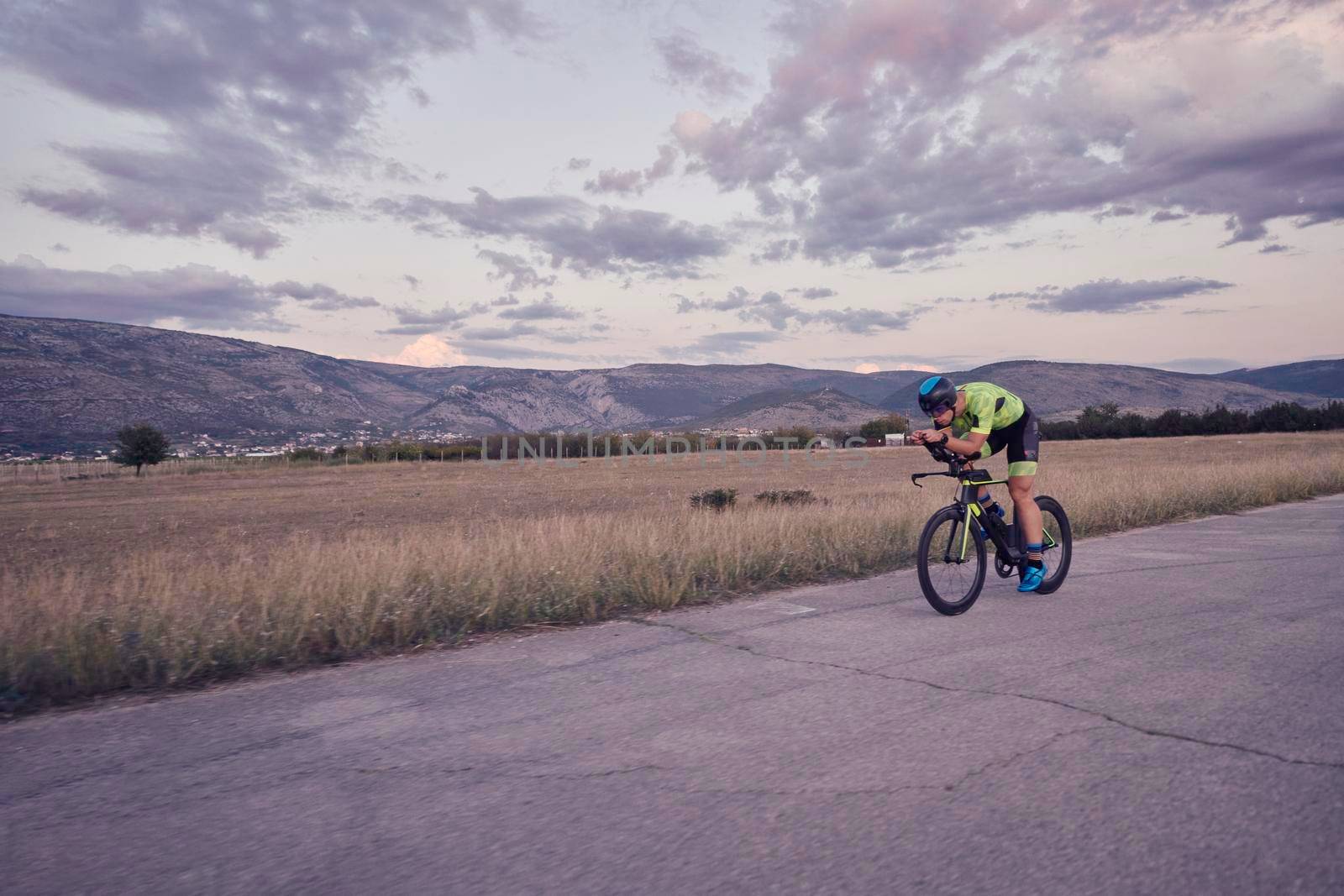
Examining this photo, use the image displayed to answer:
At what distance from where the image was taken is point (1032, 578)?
7238mm

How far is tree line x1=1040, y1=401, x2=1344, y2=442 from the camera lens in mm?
89688

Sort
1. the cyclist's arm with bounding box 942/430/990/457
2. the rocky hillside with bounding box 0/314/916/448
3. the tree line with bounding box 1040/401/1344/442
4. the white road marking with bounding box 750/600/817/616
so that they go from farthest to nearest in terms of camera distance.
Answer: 1. the rocky hillside with bounding box 0/314/916/448
2. the tree line with bounding box 1040/401/1344/442
3. the white road marking with bounding box 750/600/817/616
4. the cyclist's arm with bounding box 942/430/990/457

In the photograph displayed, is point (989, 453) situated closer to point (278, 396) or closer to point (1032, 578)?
point (1032, 578)

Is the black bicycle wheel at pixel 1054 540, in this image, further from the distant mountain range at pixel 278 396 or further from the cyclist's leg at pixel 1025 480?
the distant mountain range at pixel 278 396

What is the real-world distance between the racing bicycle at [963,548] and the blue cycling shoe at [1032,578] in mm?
51

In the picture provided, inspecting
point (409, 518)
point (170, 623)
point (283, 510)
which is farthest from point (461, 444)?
point (170, 623)

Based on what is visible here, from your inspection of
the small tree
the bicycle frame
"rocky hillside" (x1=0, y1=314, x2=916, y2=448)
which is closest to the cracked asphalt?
the bicycle frame

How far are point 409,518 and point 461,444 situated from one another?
70.4 meters

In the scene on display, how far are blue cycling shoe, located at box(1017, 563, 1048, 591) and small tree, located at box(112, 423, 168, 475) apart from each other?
7795 centimetres

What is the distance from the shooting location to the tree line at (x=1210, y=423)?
89.7 meters

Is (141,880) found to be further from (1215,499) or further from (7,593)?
(1215,499)

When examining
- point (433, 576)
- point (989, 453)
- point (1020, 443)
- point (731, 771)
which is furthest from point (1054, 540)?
point (433, 576)

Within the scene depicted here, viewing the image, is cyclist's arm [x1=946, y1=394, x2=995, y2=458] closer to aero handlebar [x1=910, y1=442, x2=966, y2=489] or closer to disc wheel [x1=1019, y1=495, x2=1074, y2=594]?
aero handlebar [x1=910, y1=442, x2=966, y2=489]

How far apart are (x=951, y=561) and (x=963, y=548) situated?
0.57ft
